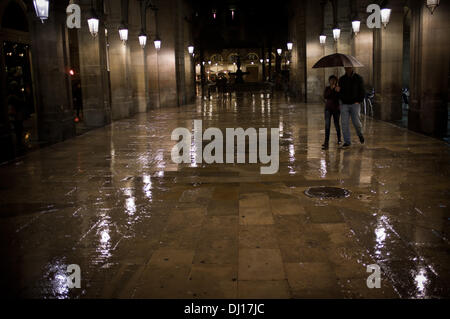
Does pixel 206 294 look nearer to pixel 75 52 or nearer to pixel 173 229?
pixel 173 229

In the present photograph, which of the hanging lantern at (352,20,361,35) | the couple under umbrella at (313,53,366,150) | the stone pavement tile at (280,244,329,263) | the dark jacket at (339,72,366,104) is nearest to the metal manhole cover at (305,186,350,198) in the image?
the stone pavement tile at (280,244,329,263)

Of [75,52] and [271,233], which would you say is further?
[75,52]

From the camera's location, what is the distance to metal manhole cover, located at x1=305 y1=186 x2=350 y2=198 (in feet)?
23.8

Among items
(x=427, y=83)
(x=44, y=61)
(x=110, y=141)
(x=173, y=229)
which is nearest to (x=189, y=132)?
(x=110, y=141)

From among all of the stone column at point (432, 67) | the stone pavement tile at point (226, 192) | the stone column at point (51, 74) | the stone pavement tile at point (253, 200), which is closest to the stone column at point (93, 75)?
the stone column at point (51, 74)

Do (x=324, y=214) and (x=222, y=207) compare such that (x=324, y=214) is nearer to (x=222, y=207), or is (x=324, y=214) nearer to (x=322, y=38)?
(x=222, y=207)

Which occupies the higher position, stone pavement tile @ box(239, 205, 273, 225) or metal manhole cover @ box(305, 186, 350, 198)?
metal manhole cover @ box(305, 186, 350, 198)

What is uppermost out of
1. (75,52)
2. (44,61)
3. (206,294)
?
(75,52)

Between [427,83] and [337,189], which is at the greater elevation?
[427,83]

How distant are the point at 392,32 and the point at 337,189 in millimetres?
11925

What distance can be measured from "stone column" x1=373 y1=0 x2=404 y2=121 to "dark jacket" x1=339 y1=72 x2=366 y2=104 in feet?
22.9

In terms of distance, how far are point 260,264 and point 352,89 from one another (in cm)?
778

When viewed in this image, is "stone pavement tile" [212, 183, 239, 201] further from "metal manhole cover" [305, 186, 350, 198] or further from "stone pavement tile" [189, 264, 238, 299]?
"stone pavement tile" [189, 264, 238, 299]

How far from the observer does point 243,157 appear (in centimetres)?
1074
